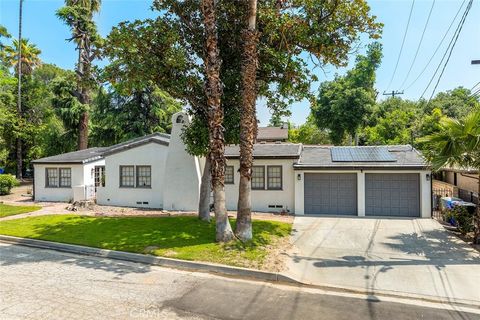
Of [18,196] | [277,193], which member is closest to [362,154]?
[277,193]

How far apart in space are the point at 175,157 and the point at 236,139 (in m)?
5.33

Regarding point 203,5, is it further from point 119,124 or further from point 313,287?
point 119,124

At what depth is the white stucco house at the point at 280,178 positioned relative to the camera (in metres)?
15.6

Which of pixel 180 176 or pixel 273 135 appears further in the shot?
pixel 273 135

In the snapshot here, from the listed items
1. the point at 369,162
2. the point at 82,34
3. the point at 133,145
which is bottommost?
the point at 369,162

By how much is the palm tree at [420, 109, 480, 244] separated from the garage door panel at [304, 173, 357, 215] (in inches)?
201

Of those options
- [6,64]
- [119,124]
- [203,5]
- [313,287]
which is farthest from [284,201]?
[6,64]

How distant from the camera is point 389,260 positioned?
924 cm

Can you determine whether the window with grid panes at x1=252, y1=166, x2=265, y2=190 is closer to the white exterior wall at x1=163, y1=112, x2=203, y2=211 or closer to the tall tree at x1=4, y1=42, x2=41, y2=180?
the white exterior wall at x1=163, y1=112, x2=203, y2=211

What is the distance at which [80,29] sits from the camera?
28.5 metres

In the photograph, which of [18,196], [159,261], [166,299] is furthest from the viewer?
[18,196]

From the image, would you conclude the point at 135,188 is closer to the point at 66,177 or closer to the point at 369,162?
the point at 66,177

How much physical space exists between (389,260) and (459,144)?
197 inches

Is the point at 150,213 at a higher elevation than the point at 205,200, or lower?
lower
